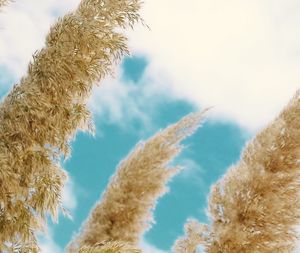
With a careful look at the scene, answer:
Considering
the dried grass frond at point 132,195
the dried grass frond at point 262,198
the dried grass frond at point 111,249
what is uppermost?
the dried grass frond at point 262,198

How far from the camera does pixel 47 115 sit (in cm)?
827

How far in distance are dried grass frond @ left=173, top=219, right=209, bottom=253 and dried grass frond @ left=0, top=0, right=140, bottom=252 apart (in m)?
3.18

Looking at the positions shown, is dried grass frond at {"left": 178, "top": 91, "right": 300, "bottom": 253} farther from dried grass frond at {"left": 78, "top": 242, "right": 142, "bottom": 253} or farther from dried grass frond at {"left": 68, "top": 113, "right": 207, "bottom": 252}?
dried grass frond at {"left": 78, "top": 242, "right": 142, "bottom": 253}

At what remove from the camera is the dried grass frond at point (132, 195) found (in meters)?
10.3

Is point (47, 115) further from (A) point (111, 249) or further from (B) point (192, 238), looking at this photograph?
(B) point (192, 238)

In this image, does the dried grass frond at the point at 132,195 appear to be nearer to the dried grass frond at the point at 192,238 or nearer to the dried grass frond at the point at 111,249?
the dried grass frond at the point at 192,238

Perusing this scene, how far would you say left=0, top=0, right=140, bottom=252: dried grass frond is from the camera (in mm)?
8125

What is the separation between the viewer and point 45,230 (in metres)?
8.62

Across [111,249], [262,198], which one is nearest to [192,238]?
[262,198]

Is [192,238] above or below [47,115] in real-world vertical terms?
above

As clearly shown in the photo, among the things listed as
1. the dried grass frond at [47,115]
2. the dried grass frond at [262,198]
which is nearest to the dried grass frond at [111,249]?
the dried grass frond at [47,115]

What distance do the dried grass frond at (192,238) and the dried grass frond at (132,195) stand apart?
0.92 metres

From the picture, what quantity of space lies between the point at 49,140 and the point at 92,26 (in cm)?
Answer: 155

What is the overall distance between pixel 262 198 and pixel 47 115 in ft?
13.9
